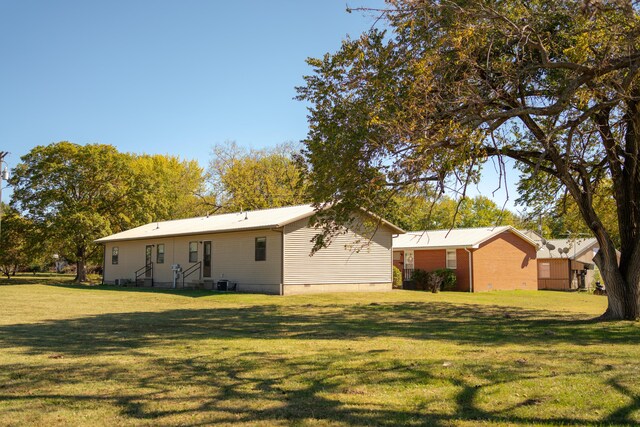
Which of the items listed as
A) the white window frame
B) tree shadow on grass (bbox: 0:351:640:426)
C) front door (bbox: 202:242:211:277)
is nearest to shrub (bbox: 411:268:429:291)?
the white window frame

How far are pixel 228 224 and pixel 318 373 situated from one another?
24.5 meters

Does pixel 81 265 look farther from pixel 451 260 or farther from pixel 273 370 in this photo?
pixel 273 370

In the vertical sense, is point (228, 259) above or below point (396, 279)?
above

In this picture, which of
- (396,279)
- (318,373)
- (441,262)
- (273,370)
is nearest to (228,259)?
(396,279)

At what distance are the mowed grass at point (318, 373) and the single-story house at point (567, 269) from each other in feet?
99.3

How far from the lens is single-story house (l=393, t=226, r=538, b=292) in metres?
35.9

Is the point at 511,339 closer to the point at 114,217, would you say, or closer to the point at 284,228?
the point at 284,228

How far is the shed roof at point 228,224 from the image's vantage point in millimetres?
28000

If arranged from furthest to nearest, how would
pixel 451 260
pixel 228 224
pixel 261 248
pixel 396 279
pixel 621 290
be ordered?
pixel 451 260, pixel 396 279, pixel 228 224, pixel 261 248, pixel 621 290

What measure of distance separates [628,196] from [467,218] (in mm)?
59436

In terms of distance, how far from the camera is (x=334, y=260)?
29906 millimetres

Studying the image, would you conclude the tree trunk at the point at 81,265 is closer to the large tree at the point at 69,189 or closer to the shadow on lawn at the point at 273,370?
the large tree at the point at 69,189

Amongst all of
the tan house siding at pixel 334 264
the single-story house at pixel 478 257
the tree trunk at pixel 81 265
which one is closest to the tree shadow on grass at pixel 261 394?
the tan house siding at pixel 334 264

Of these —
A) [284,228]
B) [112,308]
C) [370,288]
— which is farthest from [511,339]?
[370,288]
